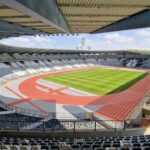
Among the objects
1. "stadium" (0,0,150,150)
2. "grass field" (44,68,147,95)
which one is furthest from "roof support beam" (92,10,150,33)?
"grass field" (44,68,147,95)

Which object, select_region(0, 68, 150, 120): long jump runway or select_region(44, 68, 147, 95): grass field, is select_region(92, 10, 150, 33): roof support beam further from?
Answer: select_region(44, 68, 147, 95): grass field

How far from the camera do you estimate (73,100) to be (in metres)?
31.7

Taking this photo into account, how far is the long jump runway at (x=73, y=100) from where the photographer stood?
26906 mm

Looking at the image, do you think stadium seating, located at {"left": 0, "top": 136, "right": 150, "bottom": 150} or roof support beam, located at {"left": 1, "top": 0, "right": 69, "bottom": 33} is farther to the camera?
stadium seating, located at {"left": 0, "top": 136, "right": 150, "bottom": 150}

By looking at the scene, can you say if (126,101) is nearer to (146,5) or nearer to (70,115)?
(70,115)

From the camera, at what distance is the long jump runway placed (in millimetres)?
26906

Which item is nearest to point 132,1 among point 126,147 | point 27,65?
point 126,147

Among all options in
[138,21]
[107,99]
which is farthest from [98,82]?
[138,21]

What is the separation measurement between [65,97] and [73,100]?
6.79 feet

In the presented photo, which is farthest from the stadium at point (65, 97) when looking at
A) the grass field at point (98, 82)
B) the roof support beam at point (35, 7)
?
the grass field at point (98, 82)

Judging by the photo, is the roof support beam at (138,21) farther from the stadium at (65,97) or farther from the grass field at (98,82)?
the grass field at (98,82)

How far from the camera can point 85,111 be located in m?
26.7

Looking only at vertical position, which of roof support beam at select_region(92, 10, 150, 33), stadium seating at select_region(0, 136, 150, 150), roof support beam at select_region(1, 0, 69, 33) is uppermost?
roof support beam at select_region(92, 10, 150, 33)

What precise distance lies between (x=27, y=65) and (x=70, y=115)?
43768mm
